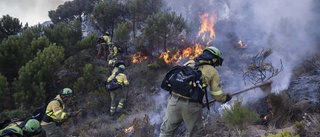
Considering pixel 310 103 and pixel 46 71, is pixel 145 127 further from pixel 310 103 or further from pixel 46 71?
pixel 46 71

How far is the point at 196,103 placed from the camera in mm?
4086

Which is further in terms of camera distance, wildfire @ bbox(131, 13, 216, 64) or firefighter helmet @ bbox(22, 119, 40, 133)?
wildfire @ bbox(131, 13, 216, 64)

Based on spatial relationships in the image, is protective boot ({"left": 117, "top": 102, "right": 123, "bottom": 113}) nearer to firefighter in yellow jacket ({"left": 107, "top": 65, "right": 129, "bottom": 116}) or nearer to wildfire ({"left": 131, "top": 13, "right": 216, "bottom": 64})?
firefighter in yellow jacket ({"left": 107, "top": 65, "right": 129, "bottom": 116})

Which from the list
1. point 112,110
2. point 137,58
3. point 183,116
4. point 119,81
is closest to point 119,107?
point 112,110

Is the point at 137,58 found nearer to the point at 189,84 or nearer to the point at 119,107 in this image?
the point at 119,107

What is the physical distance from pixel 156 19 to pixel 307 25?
645 centimetres

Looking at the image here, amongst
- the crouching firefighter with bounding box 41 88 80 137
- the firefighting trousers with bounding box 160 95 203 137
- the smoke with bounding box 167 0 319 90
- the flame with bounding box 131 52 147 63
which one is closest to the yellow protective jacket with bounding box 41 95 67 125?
the crouching firefighter with bounding box 41 88 80 137

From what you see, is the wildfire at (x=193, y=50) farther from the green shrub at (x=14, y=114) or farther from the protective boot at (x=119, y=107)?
the green shrub at (x=14, y=114)

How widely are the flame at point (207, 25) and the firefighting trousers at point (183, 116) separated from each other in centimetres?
1033

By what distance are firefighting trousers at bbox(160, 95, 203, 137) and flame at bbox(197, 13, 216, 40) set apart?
407 inches

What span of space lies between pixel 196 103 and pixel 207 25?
12.8 meters

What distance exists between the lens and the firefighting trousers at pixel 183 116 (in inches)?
160

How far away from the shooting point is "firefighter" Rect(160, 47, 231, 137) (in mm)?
4074

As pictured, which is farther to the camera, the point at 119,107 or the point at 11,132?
the point at 119,107
